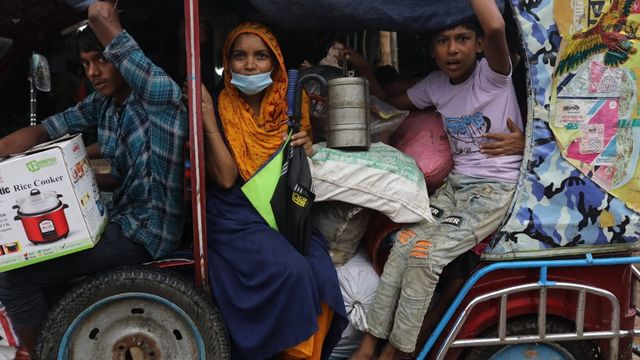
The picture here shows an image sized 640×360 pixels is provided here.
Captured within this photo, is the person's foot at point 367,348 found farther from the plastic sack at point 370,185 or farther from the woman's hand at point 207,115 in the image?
the woman's hand at point 207,115

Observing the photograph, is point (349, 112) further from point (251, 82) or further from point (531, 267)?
point (531, 267)

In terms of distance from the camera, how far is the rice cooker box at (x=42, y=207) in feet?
7.15

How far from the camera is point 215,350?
2.39 meters

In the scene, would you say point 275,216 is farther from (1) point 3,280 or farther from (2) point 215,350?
(1) point 3,280

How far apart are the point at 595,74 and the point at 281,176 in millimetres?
1396

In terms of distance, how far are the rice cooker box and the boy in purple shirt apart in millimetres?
1302

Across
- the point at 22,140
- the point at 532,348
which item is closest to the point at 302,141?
the point at 22,140

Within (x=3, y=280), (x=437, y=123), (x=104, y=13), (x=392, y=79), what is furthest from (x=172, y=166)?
→ (x=392, y=79)

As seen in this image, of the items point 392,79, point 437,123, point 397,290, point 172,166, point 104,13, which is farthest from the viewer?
point 392,79

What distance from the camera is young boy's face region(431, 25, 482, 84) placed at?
2678mm

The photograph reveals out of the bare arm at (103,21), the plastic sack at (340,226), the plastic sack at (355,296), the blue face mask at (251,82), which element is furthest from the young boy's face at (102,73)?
the plastic sack at (355,296)

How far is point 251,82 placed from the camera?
2629 mm

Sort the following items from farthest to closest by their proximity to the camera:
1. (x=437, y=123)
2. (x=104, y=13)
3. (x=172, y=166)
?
(x=437, y=123)
(x=172, y=166)
(x=104, y=13)

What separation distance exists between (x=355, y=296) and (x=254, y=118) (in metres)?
0.95
